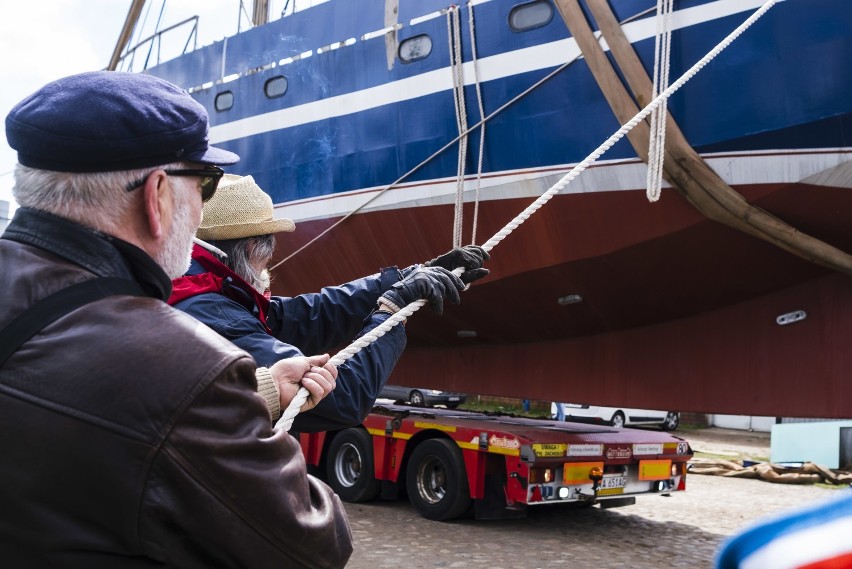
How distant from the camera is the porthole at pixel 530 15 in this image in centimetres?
637

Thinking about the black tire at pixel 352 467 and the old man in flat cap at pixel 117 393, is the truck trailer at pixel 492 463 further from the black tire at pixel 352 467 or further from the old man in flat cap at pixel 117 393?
the old man in flat cap at pixel 117 393

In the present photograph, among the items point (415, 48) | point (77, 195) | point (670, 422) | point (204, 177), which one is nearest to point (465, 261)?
point (204, 177)

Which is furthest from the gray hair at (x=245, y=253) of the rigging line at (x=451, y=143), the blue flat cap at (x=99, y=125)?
the rigging line at (x=451, y=143)

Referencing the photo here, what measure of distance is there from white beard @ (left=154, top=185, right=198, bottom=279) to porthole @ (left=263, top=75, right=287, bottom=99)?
7088mm

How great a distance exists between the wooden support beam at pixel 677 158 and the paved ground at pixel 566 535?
6.70ft

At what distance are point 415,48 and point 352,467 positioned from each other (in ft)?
12.6

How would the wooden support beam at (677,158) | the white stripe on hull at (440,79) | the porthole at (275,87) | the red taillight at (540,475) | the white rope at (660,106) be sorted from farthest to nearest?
the porthole at (275,87), the red taillight at (540,475), the white stripe on hull at (440,79), the wooden support beam at (677,158), the white rope at (660,106)

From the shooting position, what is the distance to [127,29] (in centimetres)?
1091

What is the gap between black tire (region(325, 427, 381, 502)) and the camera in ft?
23.5

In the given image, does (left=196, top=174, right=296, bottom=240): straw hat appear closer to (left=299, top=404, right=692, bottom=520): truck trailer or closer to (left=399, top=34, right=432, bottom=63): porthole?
(left=299, top=404, right=692, bottom=520): truck trailer

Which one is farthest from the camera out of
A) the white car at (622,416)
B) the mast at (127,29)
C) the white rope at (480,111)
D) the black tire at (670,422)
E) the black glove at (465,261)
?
the black tire at (670,422)

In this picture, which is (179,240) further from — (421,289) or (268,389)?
(421,289)

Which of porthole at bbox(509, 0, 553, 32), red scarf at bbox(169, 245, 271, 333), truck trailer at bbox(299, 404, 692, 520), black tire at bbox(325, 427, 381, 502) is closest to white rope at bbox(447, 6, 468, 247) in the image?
porthole at bbox(509, 0, 553, 32)

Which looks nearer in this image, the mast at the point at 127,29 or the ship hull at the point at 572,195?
the ship hull at the point at 572,195
